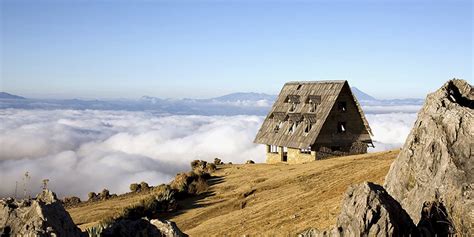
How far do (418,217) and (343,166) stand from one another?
59.9 ft

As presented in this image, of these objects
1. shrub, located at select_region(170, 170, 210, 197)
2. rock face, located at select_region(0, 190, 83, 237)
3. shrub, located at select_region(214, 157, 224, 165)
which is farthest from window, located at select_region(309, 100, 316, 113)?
rock face, located at select_region(0, 190, 83, 237)

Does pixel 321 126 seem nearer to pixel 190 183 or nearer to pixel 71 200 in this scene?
pixel 190 183

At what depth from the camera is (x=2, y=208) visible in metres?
8.61

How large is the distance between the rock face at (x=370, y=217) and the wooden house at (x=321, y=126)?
87.0ft

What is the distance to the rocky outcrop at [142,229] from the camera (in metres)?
8.79

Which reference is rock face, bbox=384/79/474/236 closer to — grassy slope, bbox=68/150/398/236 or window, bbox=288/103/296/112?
grassy slope, bbox=68/150/398/236

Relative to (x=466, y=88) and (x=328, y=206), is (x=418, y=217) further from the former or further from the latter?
(x=328, y=206)

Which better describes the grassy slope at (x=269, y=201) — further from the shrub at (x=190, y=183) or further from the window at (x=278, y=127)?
the window at (x=278, y=127)

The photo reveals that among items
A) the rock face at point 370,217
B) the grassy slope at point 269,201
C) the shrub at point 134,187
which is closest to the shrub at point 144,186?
the shrub at point 134,187

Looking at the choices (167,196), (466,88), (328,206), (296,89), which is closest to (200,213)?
(167,196)

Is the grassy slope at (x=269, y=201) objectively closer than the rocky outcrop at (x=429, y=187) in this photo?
No

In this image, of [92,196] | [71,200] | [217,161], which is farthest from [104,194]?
[217,161]

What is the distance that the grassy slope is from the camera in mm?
18531

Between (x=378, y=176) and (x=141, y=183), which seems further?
(x=141, y=183)
